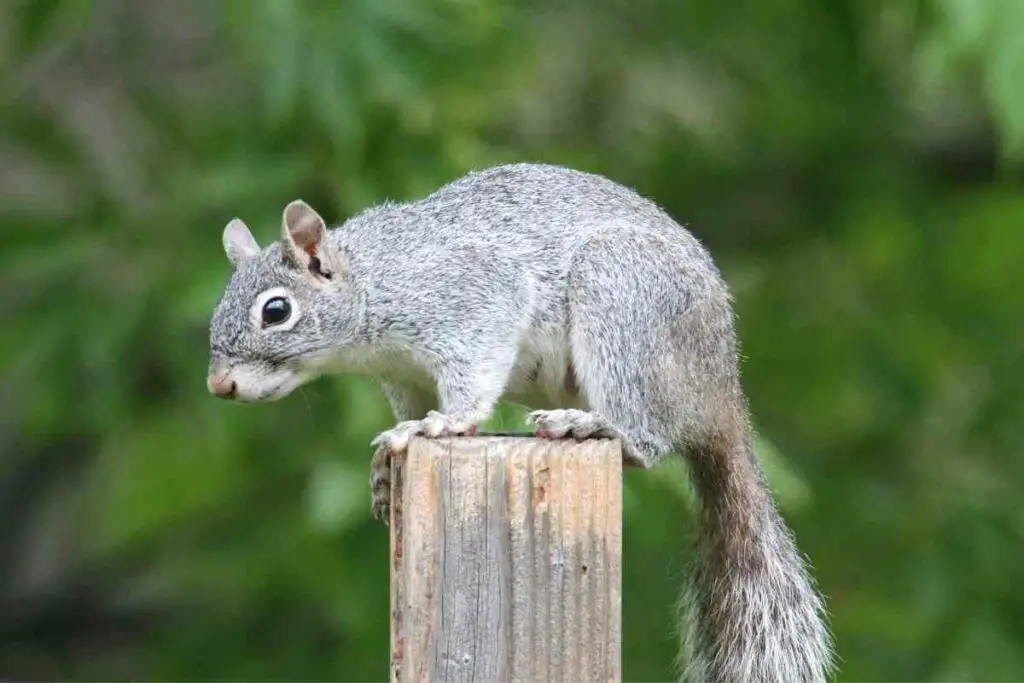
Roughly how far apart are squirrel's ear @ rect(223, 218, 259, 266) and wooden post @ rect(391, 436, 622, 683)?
1158mm

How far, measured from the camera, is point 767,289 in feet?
15.4

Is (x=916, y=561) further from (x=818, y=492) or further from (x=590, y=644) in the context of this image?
(x=590, y=644)

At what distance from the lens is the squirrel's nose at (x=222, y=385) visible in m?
2.72

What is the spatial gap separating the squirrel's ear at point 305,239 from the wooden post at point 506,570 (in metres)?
0.93

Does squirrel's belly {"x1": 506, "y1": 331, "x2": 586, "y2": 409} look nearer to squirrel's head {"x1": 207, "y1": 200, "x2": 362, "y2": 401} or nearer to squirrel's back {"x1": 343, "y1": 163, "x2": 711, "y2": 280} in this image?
squirrel's back {"x1": 343, "y1": 163, "x2": 711, "y2": 280}

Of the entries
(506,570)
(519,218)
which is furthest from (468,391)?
(506,570)

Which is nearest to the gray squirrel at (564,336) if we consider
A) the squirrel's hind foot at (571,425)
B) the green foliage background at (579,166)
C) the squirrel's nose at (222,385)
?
the squirrel's nose at (222,385)

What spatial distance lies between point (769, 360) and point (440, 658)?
2.81 meters

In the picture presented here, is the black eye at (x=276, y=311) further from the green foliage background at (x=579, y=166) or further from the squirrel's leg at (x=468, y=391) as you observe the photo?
the green foliage background at (x=579, y=166)

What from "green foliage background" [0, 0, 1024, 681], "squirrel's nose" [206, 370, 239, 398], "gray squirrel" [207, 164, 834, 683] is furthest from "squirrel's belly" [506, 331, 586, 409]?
"green foliage background" [0, 0, 1024, 681]

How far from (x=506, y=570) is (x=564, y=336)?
0.93m

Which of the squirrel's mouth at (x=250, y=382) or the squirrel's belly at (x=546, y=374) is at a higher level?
the squirrel's belly at (x=546, y=374)

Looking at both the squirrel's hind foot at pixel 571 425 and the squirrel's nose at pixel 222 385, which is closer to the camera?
the squirrel's hind foot at pixel 571 425

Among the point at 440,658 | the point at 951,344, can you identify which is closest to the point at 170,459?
the point at 951,344
